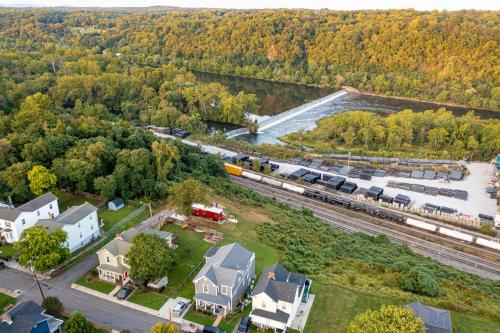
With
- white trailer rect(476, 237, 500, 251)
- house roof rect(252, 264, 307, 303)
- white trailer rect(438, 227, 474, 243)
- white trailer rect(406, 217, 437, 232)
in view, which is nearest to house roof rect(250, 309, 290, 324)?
house roof rect(252, 264, 307, 303)

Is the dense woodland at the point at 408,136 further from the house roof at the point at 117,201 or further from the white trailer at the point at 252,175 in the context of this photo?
the house roof at the point at 117,201

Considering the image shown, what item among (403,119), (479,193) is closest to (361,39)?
(403,119)

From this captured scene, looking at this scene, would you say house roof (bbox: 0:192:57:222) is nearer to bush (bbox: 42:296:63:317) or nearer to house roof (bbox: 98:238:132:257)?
house roof (bbox: 98:238:132:257)

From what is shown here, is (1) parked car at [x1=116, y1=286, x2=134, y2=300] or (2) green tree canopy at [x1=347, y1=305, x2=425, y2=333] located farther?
(1) parked car at [x1=116, y1=286, x2=134, y2=300]

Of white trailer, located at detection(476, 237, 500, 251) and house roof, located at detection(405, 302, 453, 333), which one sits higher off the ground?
house roof, located at detection(405, 302, 453, 333)

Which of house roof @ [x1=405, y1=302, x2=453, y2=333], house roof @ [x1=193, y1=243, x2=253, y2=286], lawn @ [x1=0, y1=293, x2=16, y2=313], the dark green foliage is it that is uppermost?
house roof @ [x1=193, y1=243, x2=253, y2=286]

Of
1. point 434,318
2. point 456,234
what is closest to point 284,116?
point 456,234
